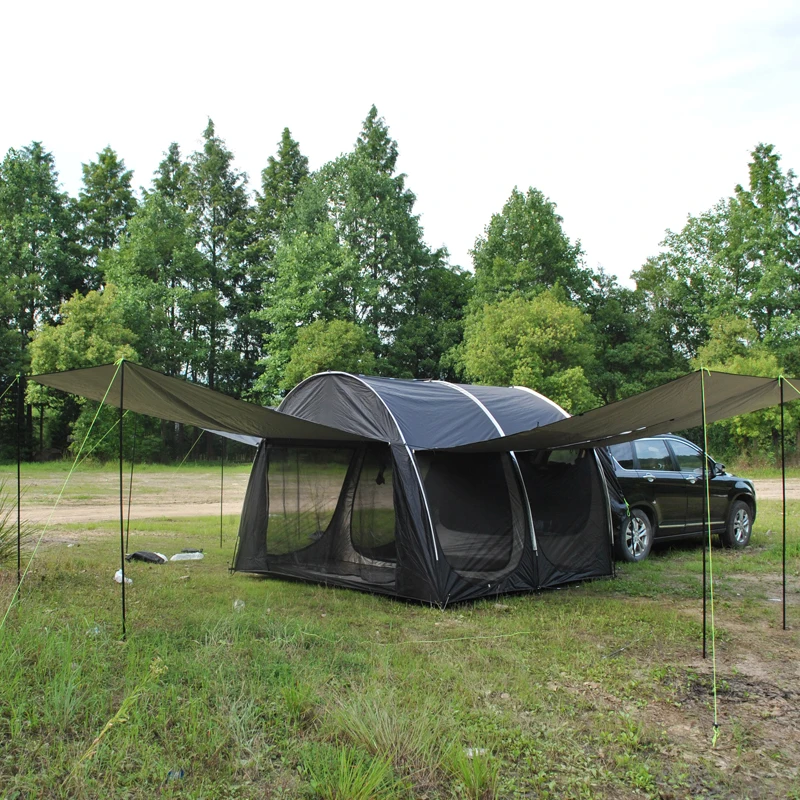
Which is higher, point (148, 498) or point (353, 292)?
point (353, 292)

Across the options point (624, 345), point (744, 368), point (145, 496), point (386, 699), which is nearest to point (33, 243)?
point (145, 496)

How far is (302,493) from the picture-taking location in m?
8.34

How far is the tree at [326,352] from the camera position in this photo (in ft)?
101

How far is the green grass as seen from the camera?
3.47 meters

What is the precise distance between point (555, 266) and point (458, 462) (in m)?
28.8

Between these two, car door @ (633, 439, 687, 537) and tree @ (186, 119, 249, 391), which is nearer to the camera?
car door @ (633, 439, 687, 537)

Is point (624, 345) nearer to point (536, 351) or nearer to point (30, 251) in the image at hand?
point (536, 351)

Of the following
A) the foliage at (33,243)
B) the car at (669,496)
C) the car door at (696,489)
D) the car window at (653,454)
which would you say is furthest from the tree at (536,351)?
the car window at (653,454)

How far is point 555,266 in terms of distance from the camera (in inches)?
1378

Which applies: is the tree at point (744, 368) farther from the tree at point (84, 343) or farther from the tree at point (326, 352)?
the tree at point (84, 343)

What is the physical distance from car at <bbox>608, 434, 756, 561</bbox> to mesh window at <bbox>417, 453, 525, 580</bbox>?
2.10 metres

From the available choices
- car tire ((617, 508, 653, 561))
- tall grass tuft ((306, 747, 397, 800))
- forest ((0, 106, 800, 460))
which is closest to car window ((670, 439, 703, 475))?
car tire ((617, 508, 653, 561))

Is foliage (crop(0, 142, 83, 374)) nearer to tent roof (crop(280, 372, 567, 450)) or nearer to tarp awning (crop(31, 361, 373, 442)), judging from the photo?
tent roof (crop(280, 372, 567, 450))

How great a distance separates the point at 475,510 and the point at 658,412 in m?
2.07
